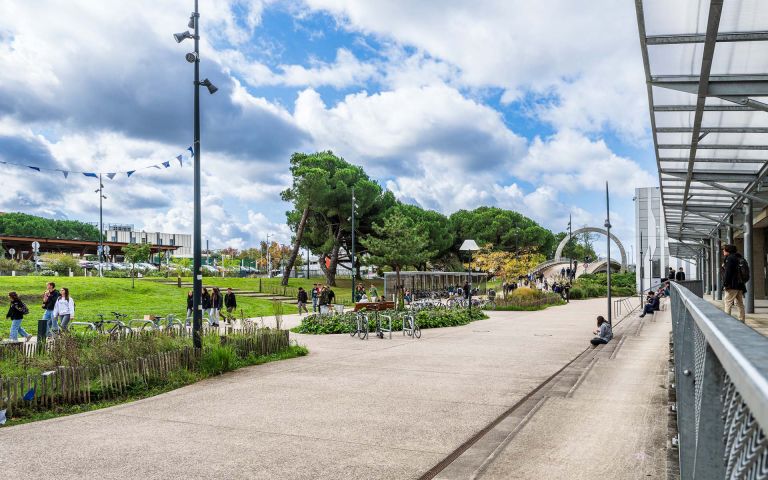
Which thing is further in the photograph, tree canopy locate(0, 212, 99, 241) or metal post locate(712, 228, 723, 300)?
tree canopy locate(0, 212, 99, 241)

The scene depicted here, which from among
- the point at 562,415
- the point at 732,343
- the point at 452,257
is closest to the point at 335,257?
the point at 452,257

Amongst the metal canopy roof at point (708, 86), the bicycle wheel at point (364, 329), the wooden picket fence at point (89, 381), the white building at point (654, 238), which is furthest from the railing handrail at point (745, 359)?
the white building at point (654, 238)

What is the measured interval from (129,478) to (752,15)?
8.83 meters

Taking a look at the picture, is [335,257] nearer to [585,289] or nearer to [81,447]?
[585,289]

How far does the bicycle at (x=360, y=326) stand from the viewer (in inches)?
696

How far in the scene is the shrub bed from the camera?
767 inches

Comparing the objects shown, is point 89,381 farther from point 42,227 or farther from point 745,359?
point 42,227

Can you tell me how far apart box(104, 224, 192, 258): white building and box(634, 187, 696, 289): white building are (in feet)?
280

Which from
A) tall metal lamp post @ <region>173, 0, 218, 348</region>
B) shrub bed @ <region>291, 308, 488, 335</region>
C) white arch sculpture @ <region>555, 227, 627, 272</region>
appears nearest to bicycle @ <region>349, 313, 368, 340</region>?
shrub bed @ <region>291, 308, 488, 335</region>

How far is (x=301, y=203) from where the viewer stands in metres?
53.9

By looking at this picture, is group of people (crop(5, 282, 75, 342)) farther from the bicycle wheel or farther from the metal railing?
the metal railing

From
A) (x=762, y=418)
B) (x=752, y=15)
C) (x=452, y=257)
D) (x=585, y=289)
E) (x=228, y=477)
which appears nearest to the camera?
(x=762, y=418)

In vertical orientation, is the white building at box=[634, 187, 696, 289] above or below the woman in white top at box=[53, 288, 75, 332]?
above

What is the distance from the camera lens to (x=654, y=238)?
67.5 m
